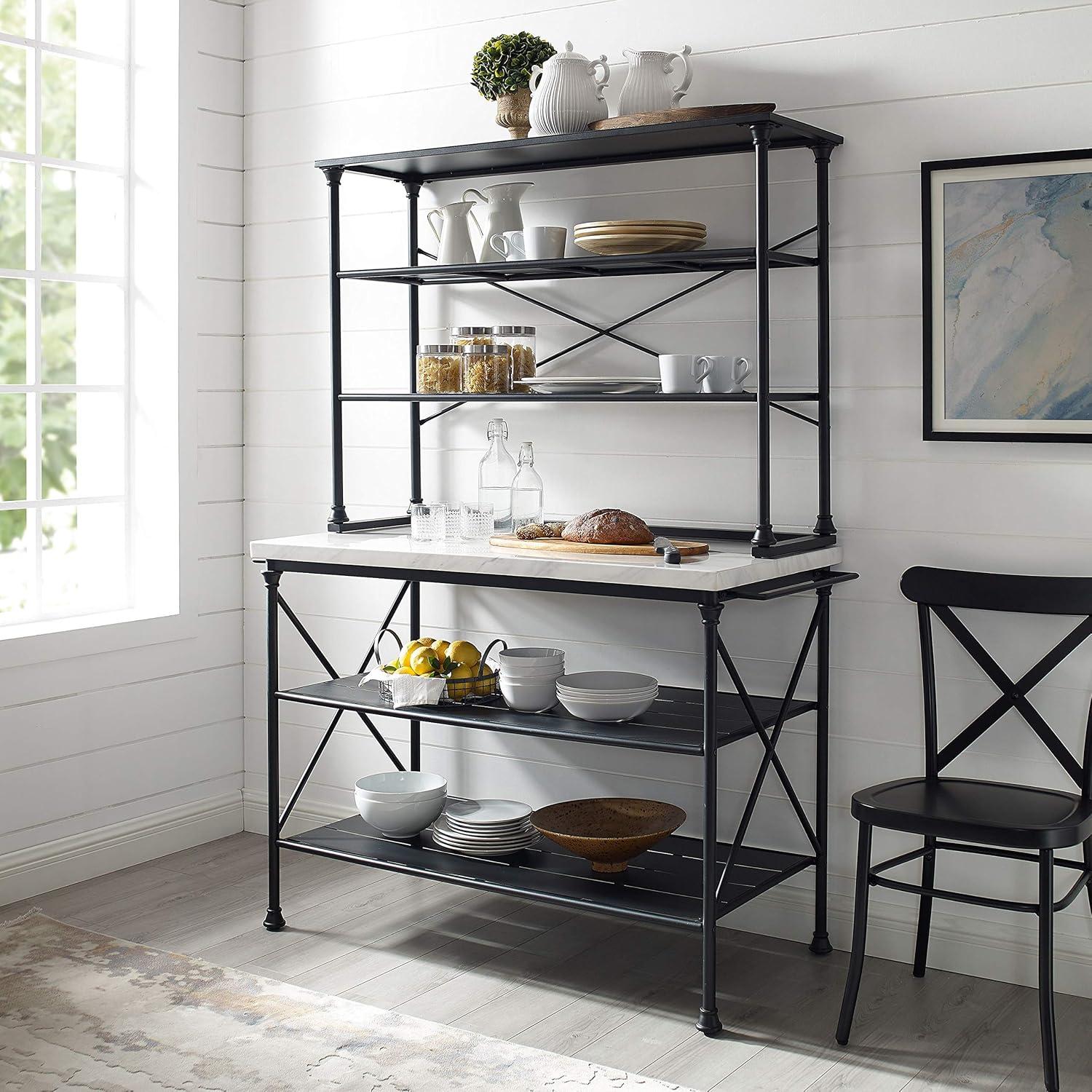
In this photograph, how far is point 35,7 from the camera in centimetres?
356

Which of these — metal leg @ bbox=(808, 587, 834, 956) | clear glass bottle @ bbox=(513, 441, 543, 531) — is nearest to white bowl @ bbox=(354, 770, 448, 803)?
clear glass bottle @ bbox=(513, 441, 543, 531)

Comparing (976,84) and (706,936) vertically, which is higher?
(976,84)

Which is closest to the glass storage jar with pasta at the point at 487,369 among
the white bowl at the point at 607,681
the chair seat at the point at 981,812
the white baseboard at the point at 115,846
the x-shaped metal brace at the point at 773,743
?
the white bowl at the point at 607,681

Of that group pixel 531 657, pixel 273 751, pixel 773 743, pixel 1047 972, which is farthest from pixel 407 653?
pixel 1047 972

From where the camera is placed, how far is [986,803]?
8.56 ft

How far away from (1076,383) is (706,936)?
1.39 meters

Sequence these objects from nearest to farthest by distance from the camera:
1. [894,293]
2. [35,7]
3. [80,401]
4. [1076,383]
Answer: [1076,383]
[894,293]
[35,7]
[80,401]

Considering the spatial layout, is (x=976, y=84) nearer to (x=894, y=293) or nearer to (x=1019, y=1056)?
(x=894, y=293)

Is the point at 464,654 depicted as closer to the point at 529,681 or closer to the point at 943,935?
the point at 529,681

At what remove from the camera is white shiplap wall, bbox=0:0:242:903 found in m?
3.54

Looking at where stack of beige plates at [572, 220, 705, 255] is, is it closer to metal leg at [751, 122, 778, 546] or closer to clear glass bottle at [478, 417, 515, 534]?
metal leg at [751, 122, 778, 546]

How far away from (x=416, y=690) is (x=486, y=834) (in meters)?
0.38

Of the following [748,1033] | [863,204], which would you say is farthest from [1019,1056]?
[863,204]

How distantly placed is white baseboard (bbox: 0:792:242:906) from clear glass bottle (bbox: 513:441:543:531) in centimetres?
148
